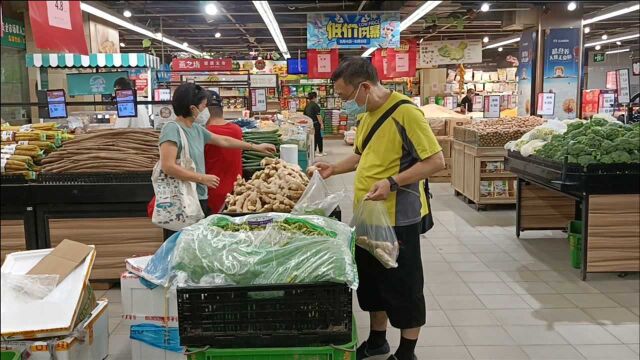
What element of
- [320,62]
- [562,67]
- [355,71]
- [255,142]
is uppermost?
[320,62]

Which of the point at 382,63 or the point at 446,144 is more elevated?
the point at 382,63

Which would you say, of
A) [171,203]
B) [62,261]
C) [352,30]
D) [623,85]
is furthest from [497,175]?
[62,261]

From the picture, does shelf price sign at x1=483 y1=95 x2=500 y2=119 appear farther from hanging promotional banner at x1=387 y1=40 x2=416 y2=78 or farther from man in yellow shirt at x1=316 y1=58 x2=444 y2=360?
man in yellow shirt at x1=316 y1=58 x2=444 y2=360

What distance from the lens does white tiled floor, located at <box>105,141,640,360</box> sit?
10.3 ft

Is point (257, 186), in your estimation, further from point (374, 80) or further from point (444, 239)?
point (444, 239)

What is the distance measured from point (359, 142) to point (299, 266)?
117 centimetres

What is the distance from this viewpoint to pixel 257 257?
5.68 ft

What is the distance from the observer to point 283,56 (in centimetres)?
2117

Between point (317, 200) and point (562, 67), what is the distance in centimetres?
908

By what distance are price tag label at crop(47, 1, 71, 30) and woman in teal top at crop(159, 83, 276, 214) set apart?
1.90 meters

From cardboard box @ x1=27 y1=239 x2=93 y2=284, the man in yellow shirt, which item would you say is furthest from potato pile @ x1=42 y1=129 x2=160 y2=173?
the man in yellow shirt

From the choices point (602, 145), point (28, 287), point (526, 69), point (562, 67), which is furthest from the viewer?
point (526, 69)

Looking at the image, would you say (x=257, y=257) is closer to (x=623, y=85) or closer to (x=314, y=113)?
(x=623, y=85)

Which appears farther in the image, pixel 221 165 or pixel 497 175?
pixel 497 175
